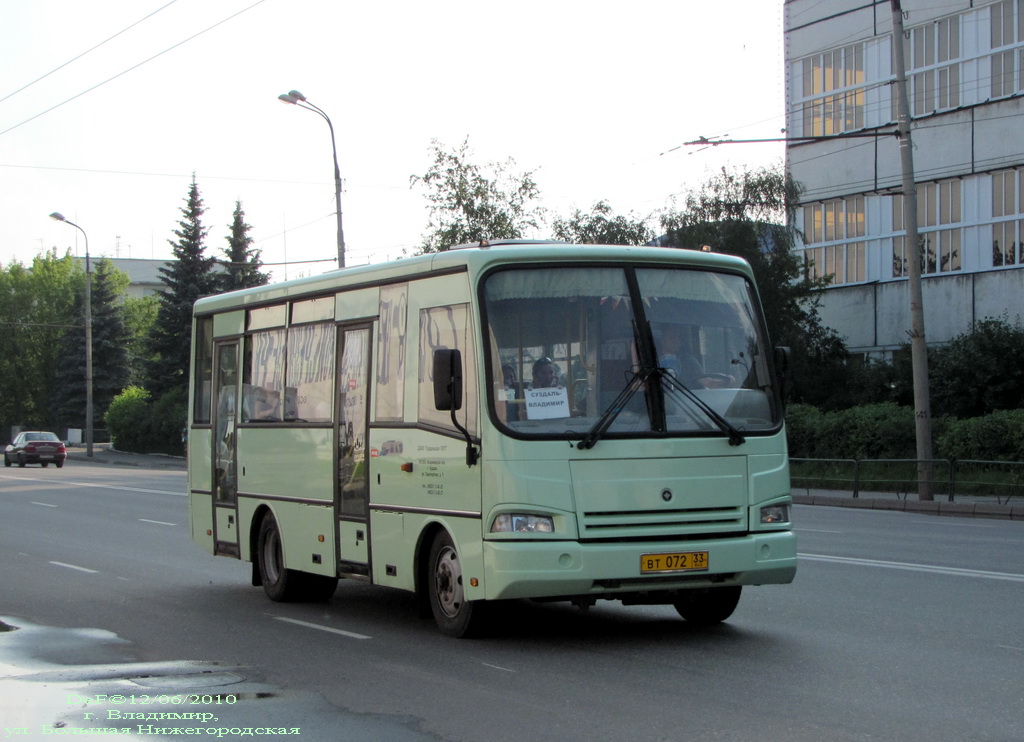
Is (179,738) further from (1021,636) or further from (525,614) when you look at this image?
(1021,636)

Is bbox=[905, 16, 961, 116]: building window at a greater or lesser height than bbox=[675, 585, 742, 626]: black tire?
greater

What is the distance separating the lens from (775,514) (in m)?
9.72

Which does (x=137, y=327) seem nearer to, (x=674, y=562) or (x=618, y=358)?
(x=618, y=358)

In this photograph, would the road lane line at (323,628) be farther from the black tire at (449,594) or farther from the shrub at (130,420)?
the shrub at (130,420)

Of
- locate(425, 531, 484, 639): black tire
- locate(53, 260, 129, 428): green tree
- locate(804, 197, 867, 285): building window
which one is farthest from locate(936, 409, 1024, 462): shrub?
locate(53, 260, 129, 428): green tree

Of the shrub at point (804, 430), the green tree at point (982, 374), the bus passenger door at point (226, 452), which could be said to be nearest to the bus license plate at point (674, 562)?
the bus passenger door at point (226, 452)

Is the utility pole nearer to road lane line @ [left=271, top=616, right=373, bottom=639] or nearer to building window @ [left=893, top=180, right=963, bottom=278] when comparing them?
building window @ [left=893, top=180, right=963, bottom=278]

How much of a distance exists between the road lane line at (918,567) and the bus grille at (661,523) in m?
4.60

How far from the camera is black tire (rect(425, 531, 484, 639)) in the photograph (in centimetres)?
955

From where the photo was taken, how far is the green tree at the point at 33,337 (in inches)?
3839

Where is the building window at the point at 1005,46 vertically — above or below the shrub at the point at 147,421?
above

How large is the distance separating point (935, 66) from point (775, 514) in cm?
3131

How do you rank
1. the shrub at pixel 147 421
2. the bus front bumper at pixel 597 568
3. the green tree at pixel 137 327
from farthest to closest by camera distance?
the green tree at pixel 137 327, the shrub at pixel 147 421, the bus front bumper at pixel 597 568

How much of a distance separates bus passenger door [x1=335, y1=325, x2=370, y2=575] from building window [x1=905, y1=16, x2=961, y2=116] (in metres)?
30.2
